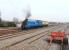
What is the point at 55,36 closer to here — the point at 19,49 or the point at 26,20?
the point at 19,49

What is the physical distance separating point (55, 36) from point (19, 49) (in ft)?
25.2

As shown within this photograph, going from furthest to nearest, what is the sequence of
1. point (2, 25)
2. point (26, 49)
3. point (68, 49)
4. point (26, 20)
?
point (2, 25), point (26, 20), point (68, 49), point (26, 49)

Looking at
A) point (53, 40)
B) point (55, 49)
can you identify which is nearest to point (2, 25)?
point (53, 40)

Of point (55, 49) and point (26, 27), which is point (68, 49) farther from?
point (26, 27)

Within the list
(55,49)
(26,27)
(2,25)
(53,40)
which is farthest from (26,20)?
(55,49)

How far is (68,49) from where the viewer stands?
16.9 meters

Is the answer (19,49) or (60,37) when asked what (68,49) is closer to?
(19,49)

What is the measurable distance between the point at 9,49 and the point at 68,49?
4.78 metres

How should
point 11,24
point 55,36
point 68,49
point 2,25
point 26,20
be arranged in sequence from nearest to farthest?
point 68,49
point 55,36
point 26,20
point 2,25
point 11,24

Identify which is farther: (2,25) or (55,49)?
(2,25)

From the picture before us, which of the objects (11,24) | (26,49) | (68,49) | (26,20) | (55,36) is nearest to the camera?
(26,49)

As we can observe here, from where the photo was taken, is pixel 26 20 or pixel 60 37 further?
pixel 26 20

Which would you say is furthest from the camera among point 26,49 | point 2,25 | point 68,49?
point 2,25

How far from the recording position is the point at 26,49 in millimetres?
15734
